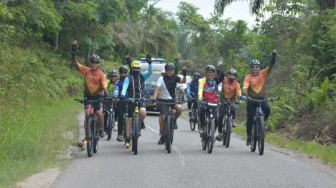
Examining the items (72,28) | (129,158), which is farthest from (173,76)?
(72,28)

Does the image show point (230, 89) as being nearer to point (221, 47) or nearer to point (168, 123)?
point (168, 123)

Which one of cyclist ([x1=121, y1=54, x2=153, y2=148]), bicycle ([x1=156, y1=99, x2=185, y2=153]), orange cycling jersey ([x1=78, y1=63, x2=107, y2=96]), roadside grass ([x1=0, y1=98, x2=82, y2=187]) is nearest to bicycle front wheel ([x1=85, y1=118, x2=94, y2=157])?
roadside grass ([x1=0, y1=98, x2=82, y2=187])

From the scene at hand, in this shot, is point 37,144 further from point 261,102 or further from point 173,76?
point 261,102

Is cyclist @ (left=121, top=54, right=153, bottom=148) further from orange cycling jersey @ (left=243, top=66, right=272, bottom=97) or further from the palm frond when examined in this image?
the palm frond

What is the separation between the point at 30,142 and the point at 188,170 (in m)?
4.05

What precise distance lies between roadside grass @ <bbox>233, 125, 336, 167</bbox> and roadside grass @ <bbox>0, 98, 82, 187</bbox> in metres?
5.54

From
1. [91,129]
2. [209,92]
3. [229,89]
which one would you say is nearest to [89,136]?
[91,129]

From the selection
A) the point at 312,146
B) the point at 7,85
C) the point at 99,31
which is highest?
the point at 99,31

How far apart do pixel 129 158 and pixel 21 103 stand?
363 inches

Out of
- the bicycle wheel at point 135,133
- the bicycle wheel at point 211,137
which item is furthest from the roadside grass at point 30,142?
the bicycle wheel at point 211,137

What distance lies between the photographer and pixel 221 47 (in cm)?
3769

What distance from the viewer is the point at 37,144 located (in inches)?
429

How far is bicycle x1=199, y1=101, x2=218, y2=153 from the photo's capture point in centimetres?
1102

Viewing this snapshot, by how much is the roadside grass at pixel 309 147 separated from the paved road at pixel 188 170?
712 millimetres
